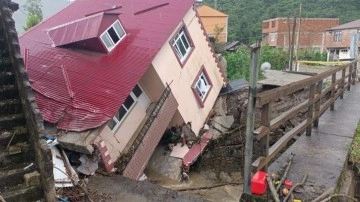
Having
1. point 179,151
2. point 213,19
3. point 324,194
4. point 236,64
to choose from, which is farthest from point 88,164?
point 213,19

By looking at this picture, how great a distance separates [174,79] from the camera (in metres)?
12.8

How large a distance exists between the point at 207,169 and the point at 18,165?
878 cm

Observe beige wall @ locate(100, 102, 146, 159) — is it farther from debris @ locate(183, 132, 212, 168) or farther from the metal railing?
debris @ locate(183, 132, 212, 168)

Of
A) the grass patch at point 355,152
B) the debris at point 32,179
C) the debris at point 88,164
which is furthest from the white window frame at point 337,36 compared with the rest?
the debris at point 32,179

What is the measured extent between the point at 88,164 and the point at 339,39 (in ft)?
154

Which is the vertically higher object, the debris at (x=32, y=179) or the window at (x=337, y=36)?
the debris at (x=32, y=179)

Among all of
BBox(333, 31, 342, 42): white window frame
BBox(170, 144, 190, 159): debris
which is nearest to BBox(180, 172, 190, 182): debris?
BBox(170, 144, 190, 159): debris

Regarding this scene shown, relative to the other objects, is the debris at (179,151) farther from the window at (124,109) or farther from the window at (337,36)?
the window at (337,36)

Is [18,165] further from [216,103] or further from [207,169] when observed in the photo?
[216,103]

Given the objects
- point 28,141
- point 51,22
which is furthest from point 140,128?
point 51,22

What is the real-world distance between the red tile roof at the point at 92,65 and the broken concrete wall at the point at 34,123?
3.21 m

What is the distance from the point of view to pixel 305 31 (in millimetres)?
53938

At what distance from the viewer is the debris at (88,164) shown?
8.15 metres

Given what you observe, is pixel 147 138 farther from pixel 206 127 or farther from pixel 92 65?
A: pixel 206 127
